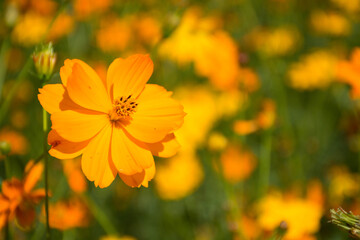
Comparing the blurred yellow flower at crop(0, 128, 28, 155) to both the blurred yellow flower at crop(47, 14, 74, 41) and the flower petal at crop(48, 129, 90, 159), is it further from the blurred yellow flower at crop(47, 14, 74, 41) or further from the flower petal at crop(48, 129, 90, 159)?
the flower petal at crop(48, 129, 90, 159)

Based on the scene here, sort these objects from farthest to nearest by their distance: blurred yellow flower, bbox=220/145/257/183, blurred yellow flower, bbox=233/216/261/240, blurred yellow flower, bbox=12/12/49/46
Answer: blurred yellow flower, bbox=12/12/49/46
blurred yellow flower, bbox=220/145/257/183
blurred yellow flower, bbox=233/216/261/240

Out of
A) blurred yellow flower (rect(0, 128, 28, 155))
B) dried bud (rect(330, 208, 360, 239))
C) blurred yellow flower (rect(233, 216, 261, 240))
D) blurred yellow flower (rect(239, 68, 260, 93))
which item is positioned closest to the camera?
dried bud (rect(330, 208, 360, 239))

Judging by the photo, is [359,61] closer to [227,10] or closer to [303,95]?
[303,95]

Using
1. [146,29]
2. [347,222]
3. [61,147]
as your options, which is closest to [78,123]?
[61,147]

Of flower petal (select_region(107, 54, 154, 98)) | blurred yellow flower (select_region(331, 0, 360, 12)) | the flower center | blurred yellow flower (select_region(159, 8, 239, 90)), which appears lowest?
the flower center

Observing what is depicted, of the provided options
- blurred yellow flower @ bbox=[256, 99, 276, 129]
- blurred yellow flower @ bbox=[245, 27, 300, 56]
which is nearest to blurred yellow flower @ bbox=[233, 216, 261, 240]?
blurred yellow flower @ bbox=[256, 99, 276, 129]
